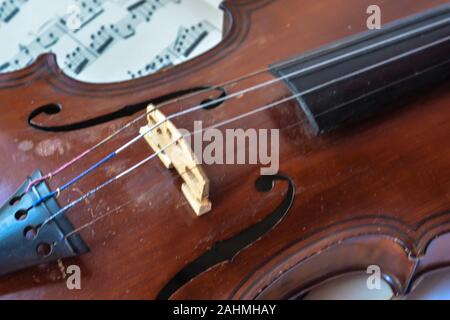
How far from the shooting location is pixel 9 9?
4.96 ft

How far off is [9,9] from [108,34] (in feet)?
1.01

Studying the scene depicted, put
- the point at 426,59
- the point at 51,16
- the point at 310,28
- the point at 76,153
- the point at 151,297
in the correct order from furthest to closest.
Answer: the point at 51,16, the point at 310,28, the point at 426,59, the point at 76,153, the point at 151,297

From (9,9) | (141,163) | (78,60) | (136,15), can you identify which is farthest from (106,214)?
(9,9)

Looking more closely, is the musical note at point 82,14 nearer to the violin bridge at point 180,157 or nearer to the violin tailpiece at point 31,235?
the violin bridge at point 180,157

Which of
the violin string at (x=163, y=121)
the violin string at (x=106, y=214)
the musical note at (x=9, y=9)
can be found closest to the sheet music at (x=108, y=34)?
the musical note at (x=9, y=9)

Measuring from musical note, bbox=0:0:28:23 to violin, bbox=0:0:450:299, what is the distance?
20.8 inches

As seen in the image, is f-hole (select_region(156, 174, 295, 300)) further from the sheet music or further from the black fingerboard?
the sheet music

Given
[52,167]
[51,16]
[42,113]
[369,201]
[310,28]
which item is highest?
[51,16]

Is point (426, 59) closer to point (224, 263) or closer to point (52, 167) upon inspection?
point (224, 263)

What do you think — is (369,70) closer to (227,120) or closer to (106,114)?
(227,120)

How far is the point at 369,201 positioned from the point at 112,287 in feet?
1.51

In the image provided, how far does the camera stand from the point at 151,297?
81cm
